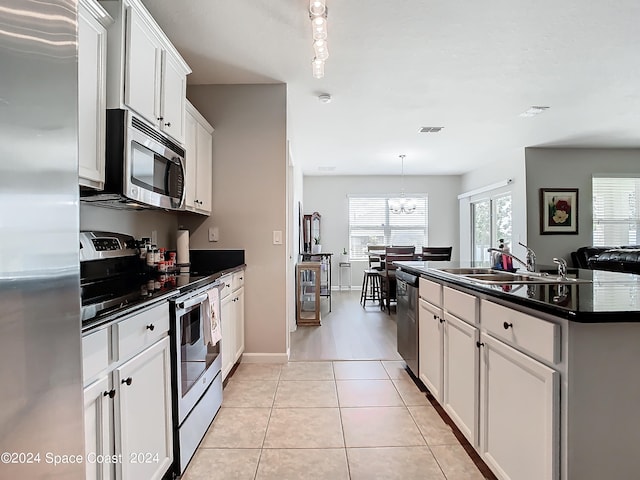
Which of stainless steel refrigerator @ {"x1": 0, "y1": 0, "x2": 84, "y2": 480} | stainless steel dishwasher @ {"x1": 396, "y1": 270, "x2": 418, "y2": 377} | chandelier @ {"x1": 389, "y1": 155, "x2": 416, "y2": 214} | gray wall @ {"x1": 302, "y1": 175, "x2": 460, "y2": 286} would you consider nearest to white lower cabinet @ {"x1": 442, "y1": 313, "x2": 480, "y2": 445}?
stainless steel dishwasher @ {"x1": 396, "y1": 270, "x2": 418, "y2": 377}

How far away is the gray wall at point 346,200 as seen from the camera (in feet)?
27.3

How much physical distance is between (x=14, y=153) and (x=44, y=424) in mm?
477

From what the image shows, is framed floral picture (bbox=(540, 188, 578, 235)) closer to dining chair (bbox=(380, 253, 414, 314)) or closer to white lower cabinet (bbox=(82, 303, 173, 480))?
dining chair (bbox=(380, 253, 414, 314))

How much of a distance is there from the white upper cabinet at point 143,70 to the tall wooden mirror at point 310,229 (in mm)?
5020

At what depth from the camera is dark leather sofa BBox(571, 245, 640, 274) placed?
4.56 metres

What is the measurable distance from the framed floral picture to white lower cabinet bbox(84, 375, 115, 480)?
6382 millimetres

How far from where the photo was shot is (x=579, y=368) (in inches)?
44.5

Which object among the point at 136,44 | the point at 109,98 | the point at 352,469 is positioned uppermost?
the point at 136,44

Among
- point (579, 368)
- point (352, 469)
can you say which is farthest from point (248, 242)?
point (579, 368)

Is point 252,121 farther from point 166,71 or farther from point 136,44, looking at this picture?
point 136,44

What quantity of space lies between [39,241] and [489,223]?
7664 millimetres

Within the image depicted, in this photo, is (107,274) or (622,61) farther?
(622,61)

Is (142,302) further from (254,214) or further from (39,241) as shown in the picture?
(254,214)

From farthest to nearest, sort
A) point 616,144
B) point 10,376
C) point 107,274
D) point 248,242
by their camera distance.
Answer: point 616,144 < point 248,242 < point 107,274 < point 10,376
